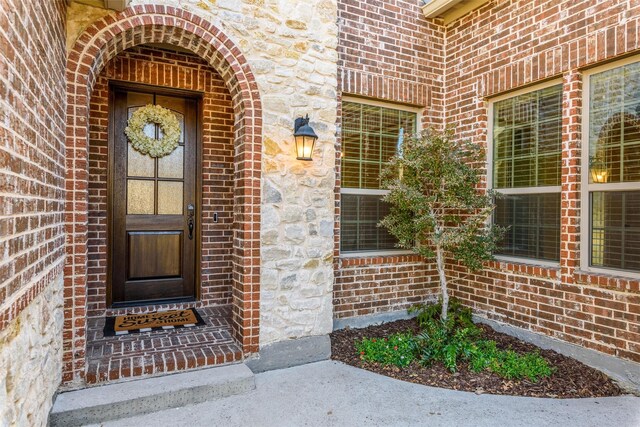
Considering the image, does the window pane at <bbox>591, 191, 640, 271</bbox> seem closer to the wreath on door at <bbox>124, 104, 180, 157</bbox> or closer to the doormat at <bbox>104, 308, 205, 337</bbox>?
the doormat at <bbox>104, 308, 205, 337</bbox>

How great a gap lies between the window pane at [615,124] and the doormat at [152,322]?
3742 mm

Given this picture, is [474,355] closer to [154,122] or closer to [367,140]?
[367,140]

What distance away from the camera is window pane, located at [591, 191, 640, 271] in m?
3.08

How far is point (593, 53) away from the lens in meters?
3.20

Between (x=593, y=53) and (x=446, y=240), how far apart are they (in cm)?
190

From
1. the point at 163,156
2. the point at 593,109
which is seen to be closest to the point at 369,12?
the point at 593,109

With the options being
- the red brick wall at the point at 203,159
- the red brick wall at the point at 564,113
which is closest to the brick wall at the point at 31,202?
the red brick wall at the point at 203,159

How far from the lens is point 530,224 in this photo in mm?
3809

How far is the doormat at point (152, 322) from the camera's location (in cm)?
348

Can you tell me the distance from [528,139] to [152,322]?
3952 millimetres

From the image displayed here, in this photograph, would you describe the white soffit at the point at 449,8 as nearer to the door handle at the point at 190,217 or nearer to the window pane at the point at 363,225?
the window pane at the point at 363,225

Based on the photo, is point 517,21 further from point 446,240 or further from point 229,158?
point 229,158

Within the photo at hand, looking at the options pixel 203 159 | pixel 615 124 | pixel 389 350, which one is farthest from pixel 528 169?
pixel 203 159

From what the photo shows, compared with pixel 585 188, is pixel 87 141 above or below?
above
